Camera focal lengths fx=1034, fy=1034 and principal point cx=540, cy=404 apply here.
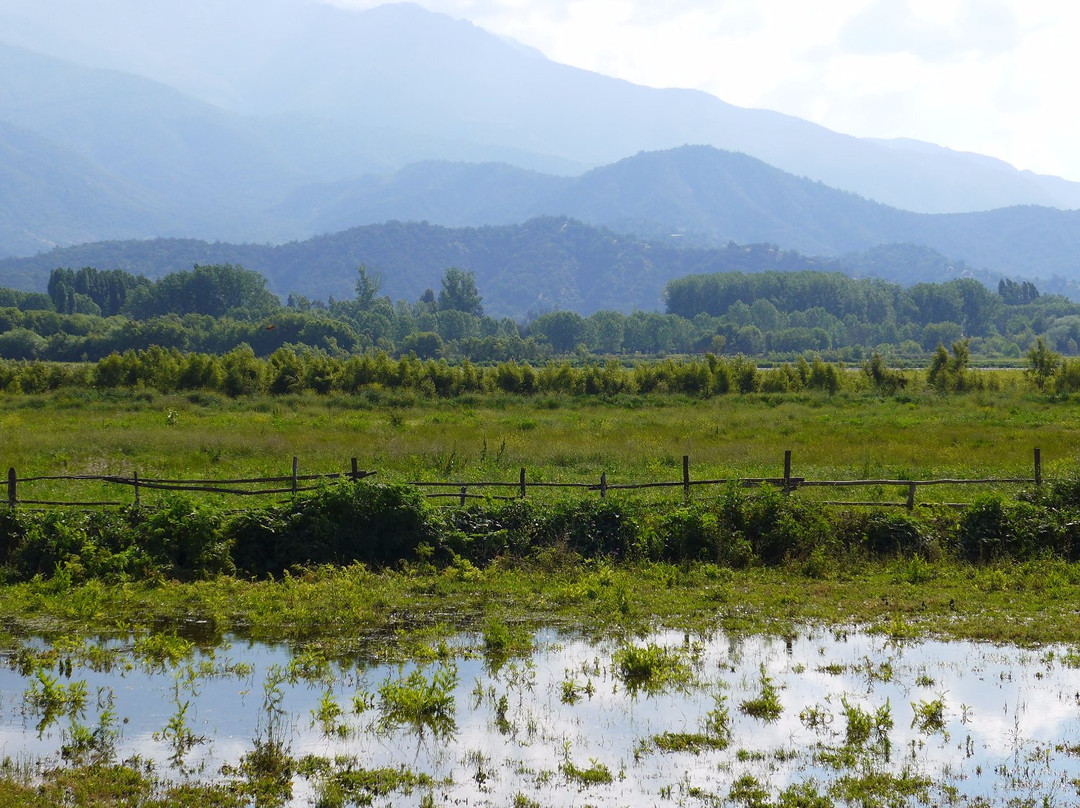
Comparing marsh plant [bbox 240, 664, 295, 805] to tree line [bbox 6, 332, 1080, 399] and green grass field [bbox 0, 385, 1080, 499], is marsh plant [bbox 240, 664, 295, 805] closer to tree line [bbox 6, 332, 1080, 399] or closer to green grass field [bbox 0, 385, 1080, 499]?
green grass field [bbox 0, 385, 1080, 499]

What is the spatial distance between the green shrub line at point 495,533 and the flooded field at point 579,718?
444 cm

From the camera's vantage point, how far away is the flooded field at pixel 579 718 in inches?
375

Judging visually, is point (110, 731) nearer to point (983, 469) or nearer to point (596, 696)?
point (596, 696)

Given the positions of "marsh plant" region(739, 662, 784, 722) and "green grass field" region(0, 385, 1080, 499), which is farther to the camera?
"green grass field" region(0, 385, 1080, 499)

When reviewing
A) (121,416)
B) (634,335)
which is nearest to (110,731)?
(121,416)

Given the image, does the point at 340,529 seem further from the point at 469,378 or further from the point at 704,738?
the point at 469,378

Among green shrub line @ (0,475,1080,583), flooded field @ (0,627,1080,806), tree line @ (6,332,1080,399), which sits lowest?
flooded field @ (0,627,1080,806)

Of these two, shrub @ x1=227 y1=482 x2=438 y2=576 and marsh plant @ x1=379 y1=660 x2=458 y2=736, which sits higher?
shrub @ x1=227 y1=482 x2=438 y2=576

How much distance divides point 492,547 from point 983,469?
15437mm

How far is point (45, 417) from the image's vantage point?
160ft

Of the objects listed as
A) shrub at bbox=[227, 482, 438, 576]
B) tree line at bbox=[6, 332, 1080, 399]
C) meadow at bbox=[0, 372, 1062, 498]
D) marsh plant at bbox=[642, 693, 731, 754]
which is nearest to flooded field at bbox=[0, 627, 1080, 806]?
marsh plant at bbox=[642, 693, 731, 754]

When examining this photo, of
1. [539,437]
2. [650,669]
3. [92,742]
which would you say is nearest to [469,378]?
[539,437]

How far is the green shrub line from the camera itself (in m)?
18.4

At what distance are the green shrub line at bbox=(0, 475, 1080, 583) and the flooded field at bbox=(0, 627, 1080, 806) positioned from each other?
14.6 feet
